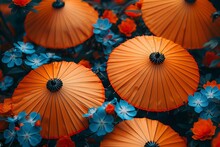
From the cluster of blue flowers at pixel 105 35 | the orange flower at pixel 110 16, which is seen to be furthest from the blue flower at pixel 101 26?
the orange flower at pixel 110 16

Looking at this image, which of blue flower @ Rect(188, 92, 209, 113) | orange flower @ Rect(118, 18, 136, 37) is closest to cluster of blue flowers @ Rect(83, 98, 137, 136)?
blue flower @ Rect(188, 92, 209, 113)

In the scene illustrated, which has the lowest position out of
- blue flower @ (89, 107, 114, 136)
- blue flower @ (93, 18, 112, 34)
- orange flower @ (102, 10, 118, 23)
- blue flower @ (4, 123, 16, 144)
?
blue flower @ (4, 123, 16, 144)

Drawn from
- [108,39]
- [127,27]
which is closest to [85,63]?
[108,39]

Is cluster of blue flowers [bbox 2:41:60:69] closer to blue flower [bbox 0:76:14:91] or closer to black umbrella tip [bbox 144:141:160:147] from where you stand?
blue flower [bbox 0:76:14:91]

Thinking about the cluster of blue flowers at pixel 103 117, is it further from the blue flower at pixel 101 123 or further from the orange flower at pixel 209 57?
the orange flower at pixel 209 57

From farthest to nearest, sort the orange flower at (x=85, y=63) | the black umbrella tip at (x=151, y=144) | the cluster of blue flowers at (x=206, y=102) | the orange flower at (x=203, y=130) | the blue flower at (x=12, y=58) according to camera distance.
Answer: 1. the orange flower at (x=85, y=63)
2. the blue flower at (x=12, y=58)
3. the cluster of blue flowers at (x=206, y=102)
4. the orange flower at (x=203, y=130)
5. the black umbrella tip at (x=151, y=144)

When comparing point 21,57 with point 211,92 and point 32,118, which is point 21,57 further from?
point 211,92

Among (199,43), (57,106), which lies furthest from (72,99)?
(199,43)

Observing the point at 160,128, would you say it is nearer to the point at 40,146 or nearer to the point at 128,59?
the point at 128,59
